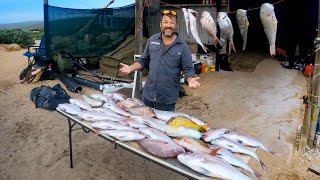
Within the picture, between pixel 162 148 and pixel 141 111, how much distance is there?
89 cm

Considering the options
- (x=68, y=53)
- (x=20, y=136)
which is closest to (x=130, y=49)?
(x=68, y=53)

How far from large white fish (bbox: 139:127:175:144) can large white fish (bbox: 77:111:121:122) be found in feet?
1.47

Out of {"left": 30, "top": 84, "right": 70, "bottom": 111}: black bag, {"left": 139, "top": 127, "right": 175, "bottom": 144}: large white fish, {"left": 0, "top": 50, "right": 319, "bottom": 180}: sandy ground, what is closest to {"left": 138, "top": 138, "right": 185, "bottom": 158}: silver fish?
{"left": 139, "top": 127, "right": 175, "bottom": 144}: large white fish

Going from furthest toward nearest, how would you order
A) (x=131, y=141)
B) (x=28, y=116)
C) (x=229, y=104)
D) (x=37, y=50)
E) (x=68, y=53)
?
(x=37, y=50), (x=68, y=53), (x=229, y=104), (x=28, y=116), (x=131, y=141)

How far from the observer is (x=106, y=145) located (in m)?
4.94

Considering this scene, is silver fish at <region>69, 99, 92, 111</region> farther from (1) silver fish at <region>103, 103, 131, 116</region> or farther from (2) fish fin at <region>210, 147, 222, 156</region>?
(2) fish fin at <region>210, 147, 222, 156</region>

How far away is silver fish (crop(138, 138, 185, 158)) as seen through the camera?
236cm

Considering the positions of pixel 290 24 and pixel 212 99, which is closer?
pixel 212 99

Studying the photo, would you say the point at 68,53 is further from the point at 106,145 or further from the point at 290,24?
the point at 290,24

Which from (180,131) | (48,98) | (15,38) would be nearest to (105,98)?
(180,131)

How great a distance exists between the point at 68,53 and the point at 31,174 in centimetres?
562

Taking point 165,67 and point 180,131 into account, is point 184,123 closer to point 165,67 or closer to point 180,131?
point 180,131

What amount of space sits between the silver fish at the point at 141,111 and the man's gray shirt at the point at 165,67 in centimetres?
63

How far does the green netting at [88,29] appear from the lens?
30.6ft
